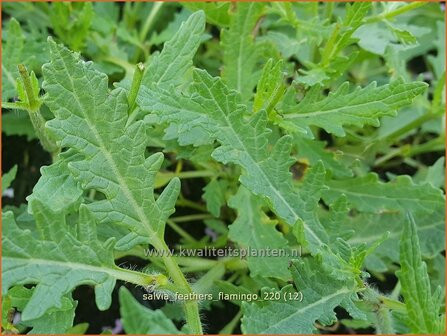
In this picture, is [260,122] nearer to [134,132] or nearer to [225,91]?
[225,91]

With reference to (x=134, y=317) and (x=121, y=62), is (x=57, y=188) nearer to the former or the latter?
(x=134, y=317)

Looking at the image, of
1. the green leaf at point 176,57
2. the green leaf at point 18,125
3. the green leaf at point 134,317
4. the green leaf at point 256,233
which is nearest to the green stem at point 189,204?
the green leaf at point 256,233

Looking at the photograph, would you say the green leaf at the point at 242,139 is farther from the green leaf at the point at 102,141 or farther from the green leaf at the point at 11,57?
the green leaf at the point at 11,57

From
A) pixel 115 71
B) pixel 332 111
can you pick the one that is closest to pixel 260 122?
pixel 332 111

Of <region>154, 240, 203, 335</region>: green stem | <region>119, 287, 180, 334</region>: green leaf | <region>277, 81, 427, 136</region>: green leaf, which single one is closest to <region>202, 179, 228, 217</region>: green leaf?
<region>277, 81, 427, 136</region>: green leaf

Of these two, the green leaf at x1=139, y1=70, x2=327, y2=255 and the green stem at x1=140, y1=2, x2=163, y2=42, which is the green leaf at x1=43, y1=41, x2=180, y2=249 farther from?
the green stem at x1=140, y1=2, x2=163, y2=42

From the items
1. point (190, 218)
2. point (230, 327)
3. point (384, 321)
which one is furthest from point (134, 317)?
point (190, 218)
